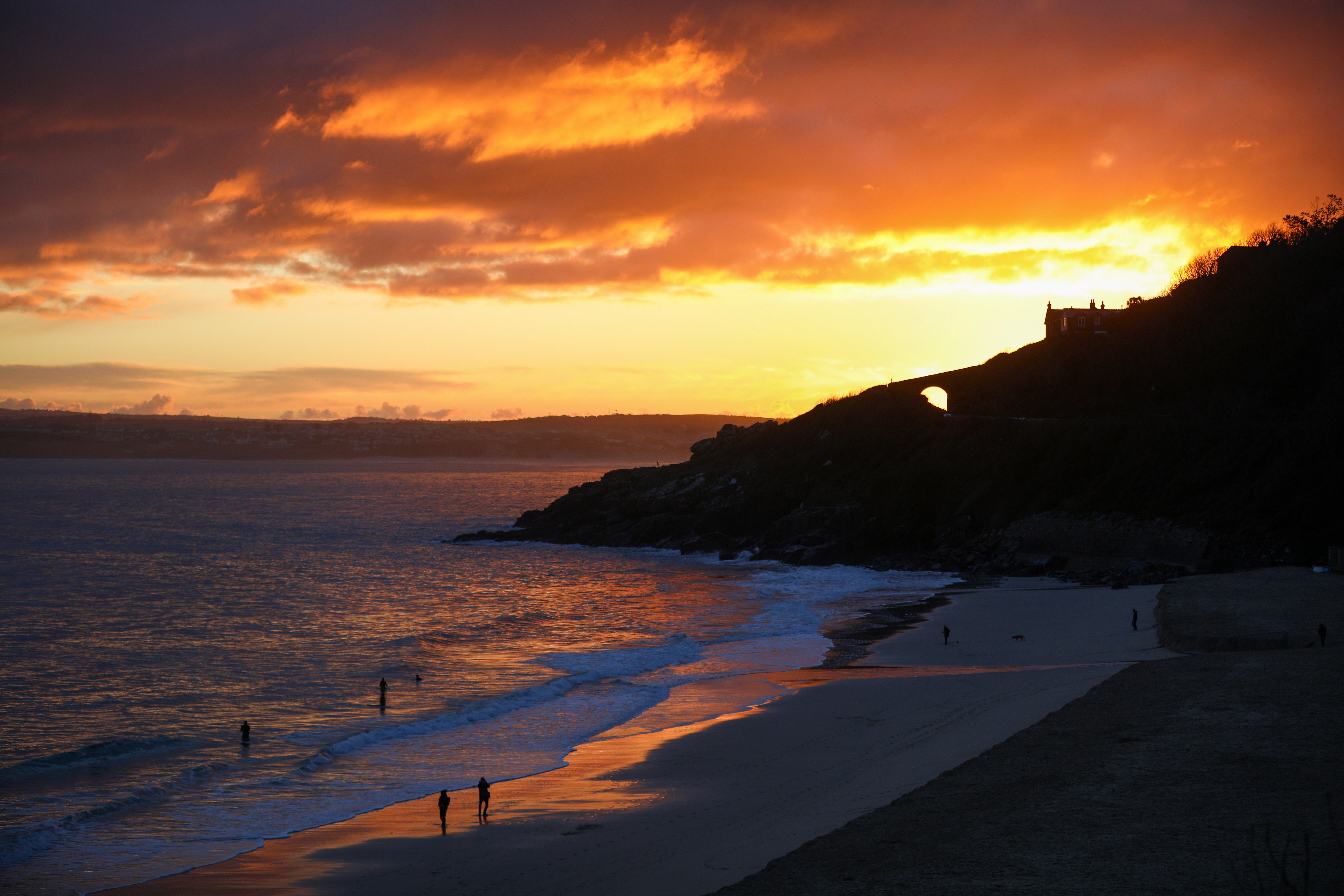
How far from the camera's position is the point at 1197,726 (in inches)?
754

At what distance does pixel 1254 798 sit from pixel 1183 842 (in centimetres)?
265

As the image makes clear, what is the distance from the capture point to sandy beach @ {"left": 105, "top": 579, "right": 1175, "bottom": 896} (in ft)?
49.9

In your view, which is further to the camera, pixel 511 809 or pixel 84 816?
pixel 84 816

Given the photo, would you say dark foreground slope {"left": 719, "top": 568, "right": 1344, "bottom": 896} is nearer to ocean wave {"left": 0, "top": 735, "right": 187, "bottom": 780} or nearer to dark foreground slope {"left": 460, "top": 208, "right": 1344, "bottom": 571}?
ocean wave {"left": 0, "top": 735, "right": 187, "bottom": 780}

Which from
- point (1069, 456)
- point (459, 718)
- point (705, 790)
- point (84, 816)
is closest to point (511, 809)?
point (705, 790)

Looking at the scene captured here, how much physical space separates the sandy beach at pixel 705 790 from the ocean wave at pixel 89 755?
9.03 metres

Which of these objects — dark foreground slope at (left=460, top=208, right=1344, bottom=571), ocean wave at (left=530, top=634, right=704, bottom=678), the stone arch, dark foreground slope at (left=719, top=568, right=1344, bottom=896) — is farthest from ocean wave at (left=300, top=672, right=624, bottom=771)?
the stone arch

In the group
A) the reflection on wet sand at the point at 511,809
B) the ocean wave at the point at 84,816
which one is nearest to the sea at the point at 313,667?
the ocean wave at the point at 84,816

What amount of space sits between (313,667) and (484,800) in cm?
1954

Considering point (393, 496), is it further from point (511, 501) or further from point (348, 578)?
point (348, 578)

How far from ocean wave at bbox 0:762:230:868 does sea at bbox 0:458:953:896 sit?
6 cm

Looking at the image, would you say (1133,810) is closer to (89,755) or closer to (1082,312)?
(89,755)

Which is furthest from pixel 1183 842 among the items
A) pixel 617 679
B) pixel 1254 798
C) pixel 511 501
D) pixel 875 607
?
pixel 511 501

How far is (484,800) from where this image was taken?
60.0 ft
